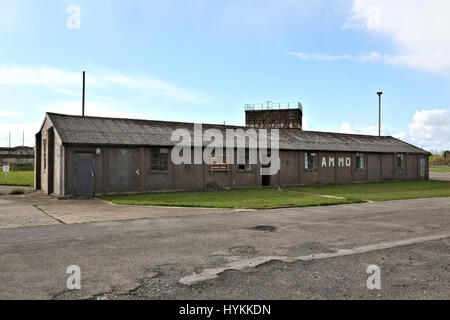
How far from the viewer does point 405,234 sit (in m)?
8.96

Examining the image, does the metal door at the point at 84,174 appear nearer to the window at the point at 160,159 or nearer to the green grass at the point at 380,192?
the window at the point at 160,159

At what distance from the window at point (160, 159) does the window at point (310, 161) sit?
11470mm

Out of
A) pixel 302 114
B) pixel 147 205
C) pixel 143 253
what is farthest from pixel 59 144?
pixel 302 114

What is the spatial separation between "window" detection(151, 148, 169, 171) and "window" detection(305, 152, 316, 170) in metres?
11.5

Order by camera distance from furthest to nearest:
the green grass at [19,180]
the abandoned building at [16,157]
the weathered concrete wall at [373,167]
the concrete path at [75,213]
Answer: the abandoned building at [16,157], the weathered concrete wall at [373,167], the green grass at [19,180], the concrete path at [75,213]

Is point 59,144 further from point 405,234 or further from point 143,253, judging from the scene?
point 405,234

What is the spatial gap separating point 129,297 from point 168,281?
76 cm

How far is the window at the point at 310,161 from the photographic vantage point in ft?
87.7

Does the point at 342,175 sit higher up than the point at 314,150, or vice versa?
the point at 314,150

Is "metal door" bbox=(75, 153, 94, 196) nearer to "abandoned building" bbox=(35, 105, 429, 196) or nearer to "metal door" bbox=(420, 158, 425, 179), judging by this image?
"abandoned building" bbox=(35, 105, 429, 196)

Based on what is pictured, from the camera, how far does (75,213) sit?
41.0ft

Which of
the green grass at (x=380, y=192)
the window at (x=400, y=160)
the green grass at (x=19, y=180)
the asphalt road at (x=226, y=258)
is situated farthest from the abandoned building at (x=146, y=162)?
the asphalt road at (x=226, y=258)

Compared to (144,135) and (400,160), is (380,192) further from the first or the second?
(144,135)

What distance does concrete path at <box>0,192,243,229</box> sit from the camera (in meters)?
10.7
